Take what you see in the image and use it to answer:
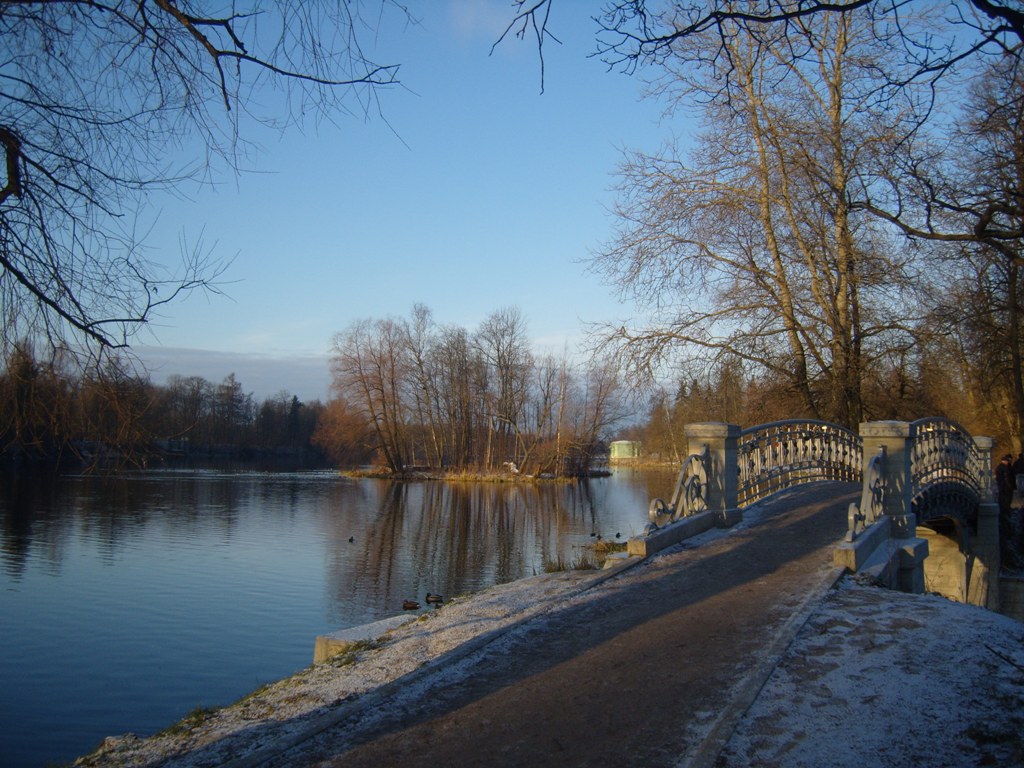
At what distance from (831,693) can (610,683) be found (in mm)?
1330

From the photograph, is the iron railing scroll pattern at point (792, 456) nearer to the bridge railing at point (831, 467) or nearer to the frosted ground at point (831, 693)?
the bridge railing at point (831, 467)

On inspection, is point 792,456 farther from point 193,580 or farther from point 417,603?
point 193,580

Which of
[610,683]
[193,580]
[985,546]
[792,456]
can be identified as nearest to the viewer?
[610,683]

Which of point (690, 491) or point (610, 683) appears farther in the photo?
point (690, 491)

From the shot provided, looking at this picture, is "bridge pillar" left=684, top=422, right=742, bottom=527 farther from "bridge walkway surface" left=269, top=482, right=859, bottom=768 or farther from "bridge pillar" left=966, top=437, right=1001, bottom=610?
"bridge pillar" left=966, top=437, right=1001, bottom=610

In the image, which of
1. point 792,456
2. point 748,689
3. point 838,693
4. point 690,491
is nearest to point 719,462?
point 690,491

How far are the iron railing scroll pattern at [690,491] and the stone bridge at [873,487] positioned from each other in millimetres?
13

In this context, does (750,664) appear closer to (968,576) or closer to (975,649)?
(975,649)

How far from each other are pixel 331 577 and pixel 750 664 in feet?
45.8

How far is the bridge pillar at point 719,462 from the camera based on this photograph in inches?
425

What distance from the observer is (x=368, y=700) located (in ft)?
17.2

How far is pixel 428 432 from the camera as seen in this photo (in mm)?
66000

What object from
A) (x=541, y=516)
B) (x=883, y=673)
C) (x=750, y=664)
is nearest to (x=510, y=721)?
(x=750, y=664)

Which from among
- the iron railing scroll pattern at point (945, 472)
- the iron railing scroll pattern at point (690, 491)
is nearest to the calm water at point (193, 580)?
the iron railing scroll pattern at point (690, 491)
